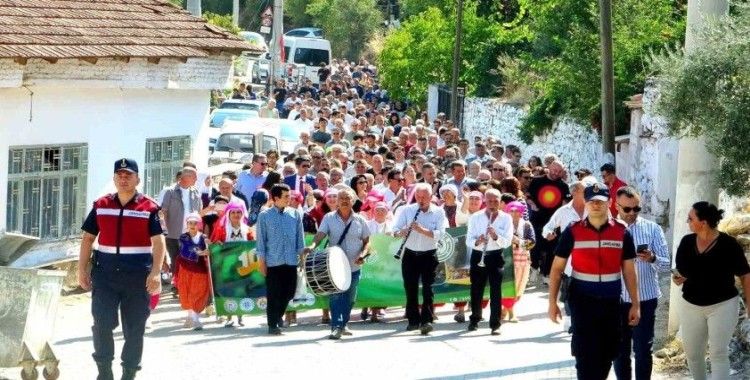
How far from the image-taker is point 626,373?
1270cm

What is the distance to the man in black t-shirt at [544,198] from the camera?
20.9 metres

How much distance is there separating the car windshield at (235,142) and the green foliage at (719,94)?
61.9 ft

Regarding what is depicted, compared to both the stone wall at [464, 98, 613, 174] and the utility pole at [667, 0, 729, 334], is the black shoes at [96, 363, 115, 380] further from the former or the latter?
the stone wall at [464, 98, 613, 174]

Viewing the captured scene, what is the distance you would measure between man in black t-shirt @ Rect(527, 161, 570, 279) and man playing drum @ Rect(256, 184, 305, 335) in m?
4.41

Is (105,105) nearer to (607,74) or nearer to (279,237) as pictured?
(279,237)

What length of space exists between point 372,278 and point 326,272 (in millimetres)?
1896

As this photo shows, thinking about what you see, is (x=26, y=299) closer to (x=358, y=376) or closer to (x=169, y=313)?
(x=358, y=376)

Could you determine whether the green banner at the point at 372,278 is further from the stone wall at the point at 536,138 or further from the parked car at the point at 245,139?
the parked car at the point at 245,139

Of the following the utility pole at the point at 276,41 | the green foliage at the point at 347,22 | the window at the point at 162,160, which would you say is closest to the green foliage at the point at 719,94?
the window at the point at 162,160

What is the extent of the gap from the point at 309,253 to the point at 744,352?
495 cm

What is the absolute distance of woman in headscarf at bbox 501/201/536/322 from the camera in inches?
747

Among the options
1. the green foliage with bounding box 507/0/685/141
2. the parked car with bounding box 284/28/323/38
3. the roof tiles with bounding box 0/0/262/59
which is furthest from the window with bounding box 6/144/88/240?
the parked car with bounding box 284/28/323/38

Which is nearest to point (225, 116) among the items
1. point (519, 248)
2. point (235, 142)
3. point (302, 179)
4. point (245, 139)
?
point (235, 142)

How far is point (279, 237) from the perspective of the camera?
17.3m
